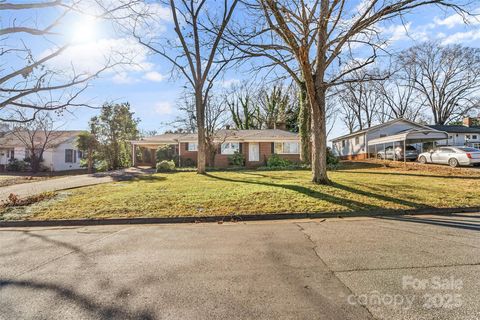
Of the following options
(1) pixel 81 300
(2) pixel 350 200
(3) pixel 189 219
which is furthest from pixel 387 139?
(1) pixel 81 300

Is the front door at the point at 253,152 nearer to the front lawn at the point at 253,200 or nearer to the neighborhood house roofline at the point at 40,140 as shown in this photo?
the front lawn at the point at 253,200

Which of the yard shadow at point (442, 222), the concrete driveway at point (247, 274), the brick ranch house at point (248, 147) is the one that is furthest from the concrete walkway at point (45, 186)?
the yard shadow at point (442, 222)

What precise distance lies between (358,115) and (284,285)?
4599 cm

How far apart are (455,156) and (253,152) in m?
15.8

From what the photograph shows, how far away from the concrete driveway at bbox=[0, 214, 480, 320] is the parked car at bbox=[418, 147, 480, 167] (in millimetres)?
15238

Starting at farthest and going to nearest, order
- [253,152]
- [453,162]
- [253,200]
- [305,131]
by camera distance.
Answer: [253,152], [305,131], [453,162], [253,200]

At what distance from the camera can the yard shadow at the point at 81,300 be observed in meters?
2.64

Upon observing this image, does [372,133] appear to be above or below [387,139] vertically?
above

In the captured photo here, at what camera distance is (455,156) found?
18188 millimetres

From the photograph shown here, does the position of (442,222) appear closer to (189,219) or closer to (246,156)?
(189,219)

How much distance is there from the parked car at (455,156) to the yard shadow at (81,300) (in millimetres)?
22103

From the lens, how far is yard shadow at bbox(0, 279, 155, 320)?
8.67ft

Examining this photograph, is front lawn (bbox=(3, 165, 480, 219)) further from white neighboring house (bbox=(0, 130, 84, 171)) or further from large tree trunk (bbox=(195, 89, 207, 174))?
white neighboring house (bbox=(0, 130, 84, 171))

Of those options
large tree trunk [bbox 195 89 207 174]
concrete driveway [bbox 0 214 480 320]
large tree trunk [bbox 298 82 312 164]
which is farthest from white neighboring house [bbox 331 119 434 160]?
concrete driveway [bbox 0 214 480 320]
